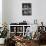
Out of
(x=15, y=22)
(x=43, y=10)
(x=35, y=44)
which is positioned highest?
(x=43, y=10)

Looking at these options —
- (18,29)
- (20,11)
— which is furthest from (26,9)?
(18,29)

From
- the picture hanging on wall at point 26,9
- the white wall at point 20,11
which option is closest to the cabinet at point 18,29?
the white wall at point 20,11

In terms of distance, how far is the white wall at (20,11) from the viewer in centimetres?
604

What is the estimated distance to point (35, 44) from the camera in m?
3.15

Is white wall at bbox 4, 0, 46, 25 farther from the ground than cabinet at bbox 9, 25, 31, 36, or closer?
farther from the ground

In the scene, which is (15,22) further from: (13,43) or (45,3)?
(13,43)

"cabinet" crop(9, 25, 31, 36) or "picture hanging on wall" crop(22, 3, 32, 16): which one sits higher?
"picture hanging on wall" crop(22, 3, 32, 16)

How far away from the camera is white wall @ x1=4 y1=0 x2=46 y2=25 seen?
604 cm

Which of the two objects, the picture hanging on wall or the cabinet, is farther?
the picture hanging on wall

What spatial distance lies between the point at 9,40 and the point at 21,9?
3.01 m

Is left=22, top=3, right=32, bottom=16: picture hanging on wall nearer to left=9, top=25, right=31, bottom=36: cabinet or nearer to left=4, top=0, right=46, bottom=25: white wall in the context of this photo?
left=4, top=0, right=46, bottom=25: white wall

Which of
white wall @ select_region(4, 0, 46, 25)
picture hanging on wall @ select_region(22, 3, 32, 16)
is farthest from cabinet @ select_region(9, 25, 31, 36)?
picture hanging on wall @ select_region(22, 3, 32, 16)

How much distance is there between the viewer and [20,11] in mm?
6047

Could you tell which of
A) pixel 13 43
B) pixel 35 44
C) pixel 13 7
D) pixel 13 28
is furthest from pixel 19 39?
pixel 13 7
